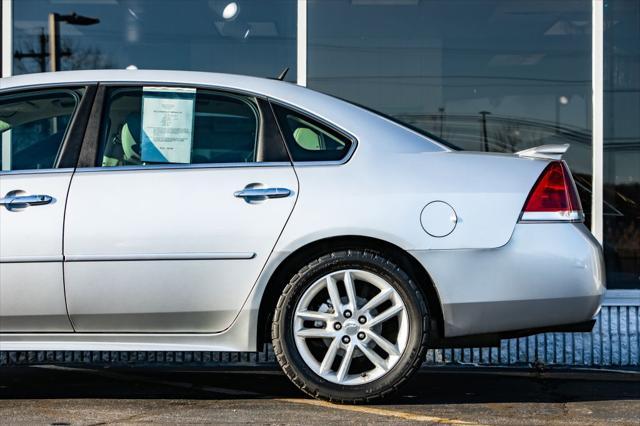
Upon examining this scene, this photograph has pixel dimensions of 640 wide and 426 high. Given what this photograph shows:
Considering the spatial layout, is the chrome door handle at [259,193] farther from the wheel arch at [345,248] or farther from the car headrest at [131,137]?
the car headrest at [131,137]

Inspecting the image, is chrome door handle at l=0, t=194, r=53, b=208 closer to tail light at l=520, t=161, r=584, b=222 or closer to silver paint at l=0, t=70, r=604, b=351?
silver paint at l=0, t=70, r=604, b=351

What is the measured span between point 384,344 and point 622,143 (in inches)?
126

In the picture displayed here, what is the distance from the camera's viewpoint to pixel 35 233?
491 cm

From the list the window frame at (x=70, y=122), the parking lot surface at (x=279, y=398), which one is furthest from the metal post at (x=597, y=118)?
the window frame at (x=70, y=122)

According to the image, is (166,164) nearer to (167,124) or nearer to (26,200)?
(167,124)

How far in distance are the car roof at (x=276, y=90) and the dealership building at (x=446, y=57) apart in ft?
7.92

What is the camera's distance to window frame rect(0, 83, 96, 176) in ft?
16.6

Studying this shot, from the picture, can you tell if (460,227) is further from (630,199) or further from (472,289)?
(630,199)

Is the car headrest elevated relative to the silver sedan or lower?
elevated

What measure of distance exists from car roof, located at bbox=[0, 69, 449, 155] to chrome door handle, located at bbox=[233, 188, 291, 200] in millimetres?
444

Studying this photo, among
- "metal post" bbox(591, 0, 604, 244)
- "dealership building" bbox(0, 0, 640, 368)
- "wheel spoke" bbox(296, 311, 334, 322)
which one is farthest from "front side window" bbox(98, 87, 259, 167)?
"metal post" bbox(591, 0, 604, 244)

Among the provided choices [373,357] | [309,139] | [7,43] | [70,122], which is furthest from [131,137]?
[7,43]

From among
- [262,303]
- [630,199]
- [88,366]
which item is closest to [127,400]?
[262,303]

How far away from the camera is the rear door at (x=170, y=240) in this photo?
4.89 m
